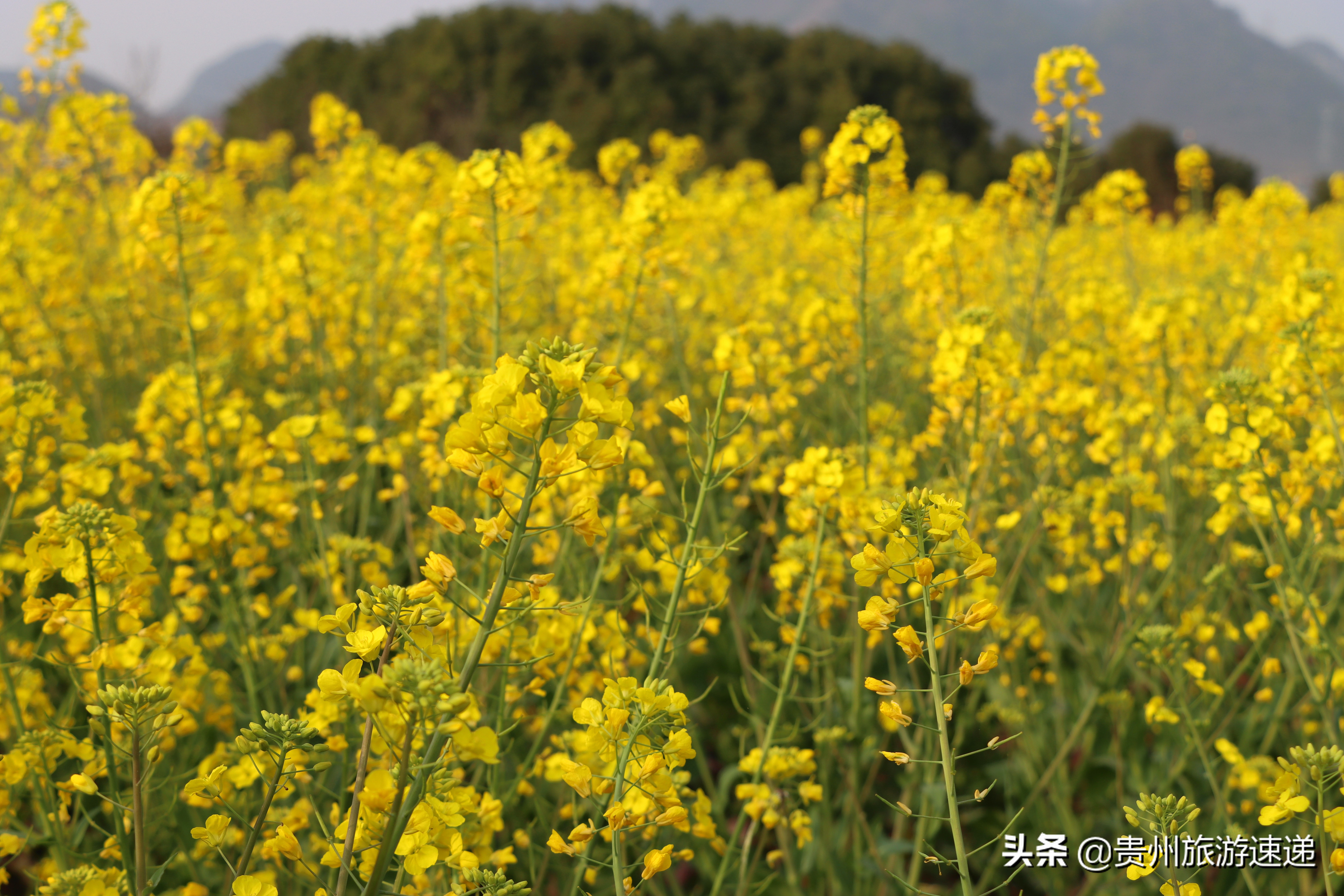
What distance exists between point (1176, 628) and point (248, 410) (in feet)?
11.9

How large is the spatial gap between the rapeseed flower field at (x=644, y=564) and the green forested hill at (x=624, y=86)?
64.4 ft

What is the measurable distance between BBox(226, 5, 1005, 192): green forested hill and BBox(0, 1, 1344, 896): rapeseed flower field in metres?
19.6

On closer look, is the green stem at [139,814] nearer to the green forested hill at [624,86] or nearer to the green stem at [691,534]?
the green stem at [691,534]

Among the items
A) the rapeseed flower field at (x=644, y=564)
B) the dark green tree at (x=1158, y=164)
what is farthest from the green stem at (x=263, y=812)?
the dark green tree at (x=1158, y=164)

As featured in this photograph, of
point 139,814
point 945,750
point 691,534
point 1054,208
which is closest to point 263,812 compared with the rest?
point 139,814

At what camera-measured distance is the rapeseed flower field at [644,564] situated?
1346 mm

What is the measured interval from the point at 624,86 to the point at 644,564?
83.2 feet

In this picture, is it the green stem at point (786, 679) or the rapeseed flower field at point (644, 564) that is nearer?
the rapeseed flower field at point (644, 564)

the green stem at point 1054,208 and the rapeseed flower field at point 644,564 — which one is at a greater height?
the green stem at point 1054,208

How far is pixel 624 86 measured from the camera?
83.4ft

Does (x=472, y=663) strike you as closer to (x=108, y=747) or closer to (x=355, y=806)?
(x=355, y=806)

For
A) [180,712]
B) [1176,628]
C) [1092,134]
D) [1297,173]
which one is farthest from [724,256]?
[1297,173]

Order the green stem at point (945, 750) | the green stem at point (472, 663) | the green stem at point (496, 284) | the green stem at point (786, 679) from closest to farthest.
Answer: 1. the green stem at point (472, 663)
2. the green stem at point (945, 750)
3. the green stem at point (786, 679)
4. the green stem at point (496, 284)

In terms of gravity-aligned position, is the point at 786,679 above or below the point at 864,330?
below
